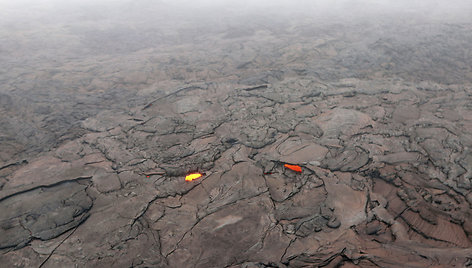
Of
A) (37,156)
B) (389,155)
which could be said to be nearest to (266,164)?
(389,155)

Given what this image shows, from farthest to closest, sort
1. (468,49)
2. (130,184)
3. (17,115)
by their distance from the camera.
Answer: (468,49), (17,115), (130,184)

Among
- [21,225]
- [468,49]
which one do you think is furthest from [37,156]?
[468,49]

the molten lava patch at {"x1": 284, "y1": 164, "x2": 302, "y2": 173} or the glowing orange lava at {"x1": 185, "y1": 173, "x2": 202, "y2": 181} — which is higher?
the molten lava patch at {"x1": 284, "y1": 164, "x2": 302, "y2": 173}

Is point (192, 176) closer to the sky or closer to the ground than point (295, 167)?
closer to the ground

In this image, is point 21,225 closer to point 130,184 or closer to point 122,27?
point 130,184

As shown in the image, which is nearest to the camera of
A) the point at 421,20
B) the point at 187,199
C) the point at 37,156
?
the point at 187,199

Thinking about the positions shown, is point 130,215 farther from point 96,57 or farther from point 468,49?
point 468,49

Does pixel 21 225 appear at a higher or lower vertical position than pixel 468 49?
lower

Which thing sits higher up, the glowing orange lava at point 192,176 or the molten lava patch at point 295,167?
the molten lava patch at point 295,167

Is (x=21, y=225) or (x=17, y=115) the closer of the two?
(x=21, y=225)

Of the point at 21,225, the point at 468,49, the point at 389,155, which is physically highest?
the point at 468,49
